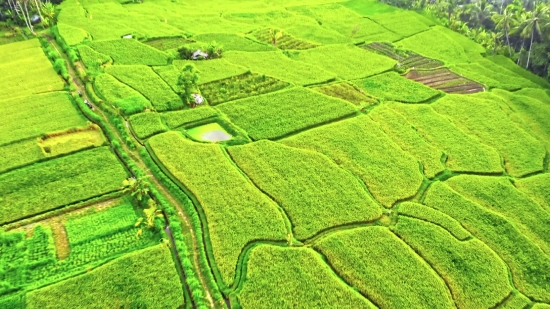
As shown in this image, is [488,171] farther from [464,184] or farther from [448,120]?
[448,120]

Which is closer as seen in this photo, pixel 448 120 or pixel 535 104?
pixel 448 120

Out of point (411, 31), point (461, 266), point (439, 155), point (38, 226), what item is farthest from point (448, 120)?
point (38, 226)

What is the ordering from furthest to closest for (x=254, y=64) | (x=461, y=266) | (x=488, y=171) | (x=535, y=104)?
1. (x=254, y=64)
2. (x=535, y=104)
3. (x=488, y=171)
4. (x=461, y=266)

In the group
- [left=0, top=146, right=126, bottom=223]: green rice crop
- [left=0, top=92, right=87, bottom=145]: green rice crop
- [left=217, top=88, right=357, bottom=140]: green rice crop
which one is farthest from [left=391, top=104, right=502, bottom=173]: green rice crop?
[left=0, top=92, right=87, bottom=145]: green rice crop

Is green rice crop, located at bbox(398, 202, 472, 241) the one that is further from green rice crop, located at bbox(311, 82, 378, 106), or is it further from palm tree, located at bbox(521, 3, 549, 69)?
palm tree, located at bbox(521, 3, 549, 69)

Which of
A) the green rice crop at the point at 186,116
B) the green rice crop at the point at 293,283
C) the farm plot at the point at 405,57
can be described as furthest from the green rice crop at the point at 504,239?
the farm plot at the point at 405,57

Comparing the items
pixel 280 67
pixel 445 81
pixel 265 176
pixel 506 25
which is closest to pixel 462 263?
pixel 265 176

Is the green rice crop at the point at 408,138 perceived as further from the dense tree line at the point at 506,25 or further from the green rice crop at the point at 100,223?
the dense tree line at the point at 506,25
